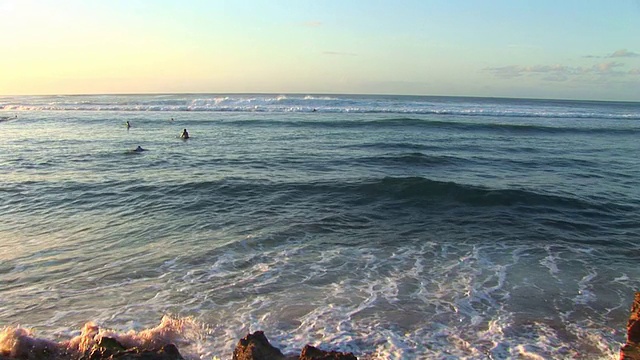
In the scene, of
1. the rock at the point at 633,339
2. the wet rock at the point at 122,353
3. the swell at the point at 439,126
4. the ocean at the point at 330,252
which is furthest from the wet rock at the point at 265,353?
the swell at the point at 439,126

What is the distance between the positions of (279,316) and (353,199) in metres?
7.53

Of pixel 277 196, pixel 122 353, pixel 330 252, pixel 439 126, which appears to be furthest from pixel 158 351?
pixel 439 126

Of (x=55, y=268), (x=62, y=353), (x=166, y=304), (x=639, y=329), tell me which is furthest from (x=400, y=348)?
(x=55, y=268)

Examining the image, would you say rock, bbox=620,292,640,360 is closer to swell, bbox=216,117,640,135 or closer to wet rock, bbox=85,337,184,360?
wet rock, bbox=85,337,184,360

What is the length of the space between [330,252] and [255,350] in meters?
4.72

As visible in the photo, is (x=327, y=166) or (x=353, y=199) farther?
(x=327, y=166)

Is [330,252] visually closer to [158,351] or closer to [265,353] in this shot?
[265,353]

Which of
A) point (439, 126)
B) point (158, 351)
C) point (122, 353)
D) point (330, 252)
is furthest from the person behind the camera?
point (439, 126)

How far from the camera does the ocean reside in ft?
20.1

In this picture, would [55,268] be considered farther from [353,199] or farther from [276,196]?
[353,199]

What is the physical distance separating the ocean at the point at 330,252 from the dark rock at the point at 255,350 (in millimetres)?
845

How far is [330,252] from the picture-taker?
9234mm

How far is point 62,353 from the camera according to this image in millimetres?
5219

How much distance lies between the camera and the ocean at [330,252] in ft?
20.1
